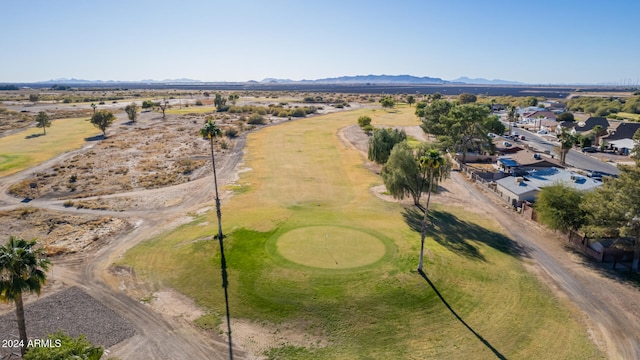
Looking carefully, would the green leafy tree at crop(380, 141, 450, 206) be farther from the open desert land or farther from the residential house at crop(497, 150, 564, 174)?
the residential house at crop(497, 150, 564, 174)

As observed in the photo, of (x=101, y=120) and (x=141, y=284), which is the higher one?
(x=101, y=120)

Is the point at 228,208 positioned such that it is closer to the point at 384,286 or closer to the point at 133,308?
the point at 133,308

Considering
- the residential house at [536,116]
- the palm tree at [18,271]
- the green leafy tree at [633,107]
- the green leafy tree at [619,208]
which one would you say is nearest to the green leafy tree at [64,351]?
the palm tree at [18,271]

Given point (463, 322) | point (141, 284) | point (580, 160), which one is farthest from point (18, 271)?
point (580, 160)

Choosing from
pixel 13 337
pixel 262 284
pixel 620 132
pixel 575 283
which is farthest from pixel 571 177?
pixel 13 337

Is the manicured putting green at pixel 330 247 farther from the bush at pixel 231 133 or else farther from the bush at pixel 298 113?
the bush at pixel 298 113

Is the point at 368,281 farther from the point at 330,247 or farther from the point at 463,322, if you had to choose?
the point at 463,322

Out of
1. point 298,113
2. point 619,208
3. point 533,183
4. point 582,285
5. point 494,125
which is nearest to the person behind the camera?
point 582,285

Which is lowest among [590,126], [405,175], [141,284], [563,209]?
[141,284]
